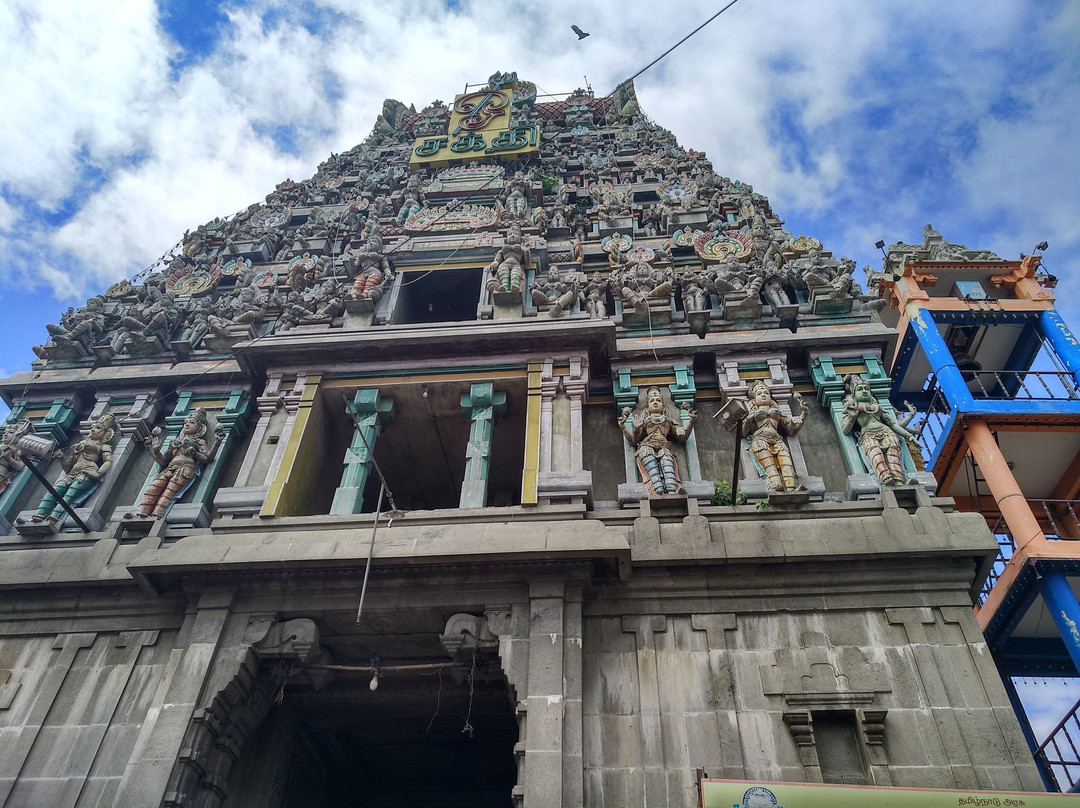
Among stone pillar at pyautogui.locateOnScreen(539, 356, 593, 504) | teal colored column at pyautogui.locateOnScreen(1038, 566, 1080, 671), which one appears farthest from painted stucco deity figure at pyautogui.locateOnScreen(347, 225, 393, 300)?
teal colored column at pyautogui.locateOnScreen(1038, 566, 1080, 671)

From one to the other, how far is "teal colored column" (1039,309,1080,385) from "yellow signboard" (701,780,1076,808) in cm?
1393

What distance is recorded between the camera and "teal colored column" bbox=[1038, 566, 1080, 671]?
1408cm

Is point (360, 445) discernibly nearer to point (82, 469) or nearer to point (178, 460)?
point (178, 460)

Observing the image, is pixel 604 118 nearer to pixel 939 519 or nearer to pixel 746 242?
pixel 746 242

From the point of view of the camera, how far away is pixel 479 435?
545 inches

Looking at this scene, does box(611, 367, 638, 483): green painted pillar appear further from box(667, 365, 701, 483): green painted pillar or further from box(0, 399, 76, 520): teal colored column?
box(0, 399, 76, 520): teal colored column

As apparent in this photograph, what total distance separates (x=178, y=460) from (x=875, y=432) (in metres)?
11.8

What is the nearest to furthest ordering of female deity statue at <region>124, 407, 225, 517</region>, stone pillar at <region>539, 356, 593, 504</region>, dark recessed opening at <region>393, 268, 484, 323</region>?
stone pillar at <region>539, 356, 593, 504</region>
female deity statue at <region>124, 407, 225, 517</region>
dark recessed opening at <region>393, 268, 484, 323</region>

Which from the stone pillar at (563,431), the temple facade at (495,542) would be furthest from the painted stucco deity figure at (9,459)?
the stone pillar at (563,431)

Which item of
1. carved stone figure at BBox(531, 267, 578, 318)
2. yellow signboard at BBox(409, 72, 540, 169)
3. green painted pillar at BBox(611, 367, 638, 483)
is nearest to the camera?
green painted pillar at BBox(611, 367, 638, 483)

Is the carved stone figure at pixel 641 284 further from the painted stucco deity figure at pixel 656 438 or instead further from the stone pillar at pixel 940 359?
the stone pillar at pixel 940 359

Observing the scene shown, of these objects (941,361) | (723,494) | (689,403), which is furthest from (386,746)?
(941,361)

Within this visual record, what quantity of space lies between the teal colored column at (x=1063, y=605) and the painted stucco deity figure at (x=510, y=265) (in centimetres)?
1161

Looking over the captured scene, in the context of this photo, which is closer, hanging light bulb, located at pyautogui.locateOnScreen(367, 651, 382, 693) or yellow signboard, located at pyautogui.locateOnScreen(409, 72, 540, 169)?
hanging light bulb, located at pyautogui.locateOnScreen(367, 651, 382, 693)
